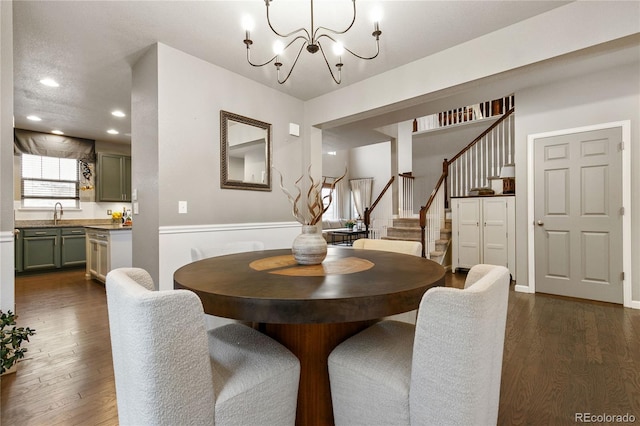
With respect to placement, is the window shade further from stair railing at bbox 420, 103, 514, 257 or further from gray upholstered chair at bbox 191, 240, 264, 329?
stair railing at bbox 420, 103, 514, 257

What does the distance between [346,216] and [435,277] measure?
10.0m

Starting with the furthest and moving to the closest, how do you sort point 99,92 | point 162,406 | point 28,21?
point 99,92 < point 28,21 < point 162,406

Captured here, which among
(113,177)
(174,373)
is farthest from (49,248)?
(174,373)

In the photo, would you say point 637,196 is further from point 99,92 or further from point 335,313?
point 99,92

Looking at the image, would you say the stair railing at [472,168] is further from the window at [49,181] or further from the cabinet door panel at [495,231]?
the window at [49,181]

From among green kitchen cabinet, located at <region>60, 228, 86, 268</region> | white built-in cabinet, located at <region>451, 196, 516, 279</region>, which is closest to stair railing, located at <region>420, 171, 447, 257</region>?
white built-in cabinet, located at <region>451, 196, 516, 279</region>

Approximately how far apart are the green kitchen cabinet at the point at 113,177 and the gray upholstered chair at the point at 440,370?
21.3 feet

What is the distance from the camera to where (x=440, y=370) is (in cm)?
83

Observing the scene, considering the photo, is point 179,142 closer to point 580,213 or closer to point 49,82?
point 49,82

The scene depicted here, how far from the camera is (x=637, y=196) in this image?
3.10 meters

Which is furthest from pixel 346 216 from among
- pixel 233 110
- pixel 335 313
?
pixel 335 313

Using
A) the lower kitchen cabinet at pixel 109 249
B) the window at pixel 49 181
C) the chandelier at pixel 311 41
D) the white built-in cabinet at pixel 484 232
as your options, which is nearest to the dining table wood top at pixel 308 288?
the chandelier at pixel 311 41

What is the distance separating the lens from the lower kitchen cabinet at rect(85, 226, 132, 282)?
13.7ft

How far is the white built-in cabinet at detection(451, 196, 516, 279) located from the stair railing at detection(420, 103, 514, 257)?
1.21ft
